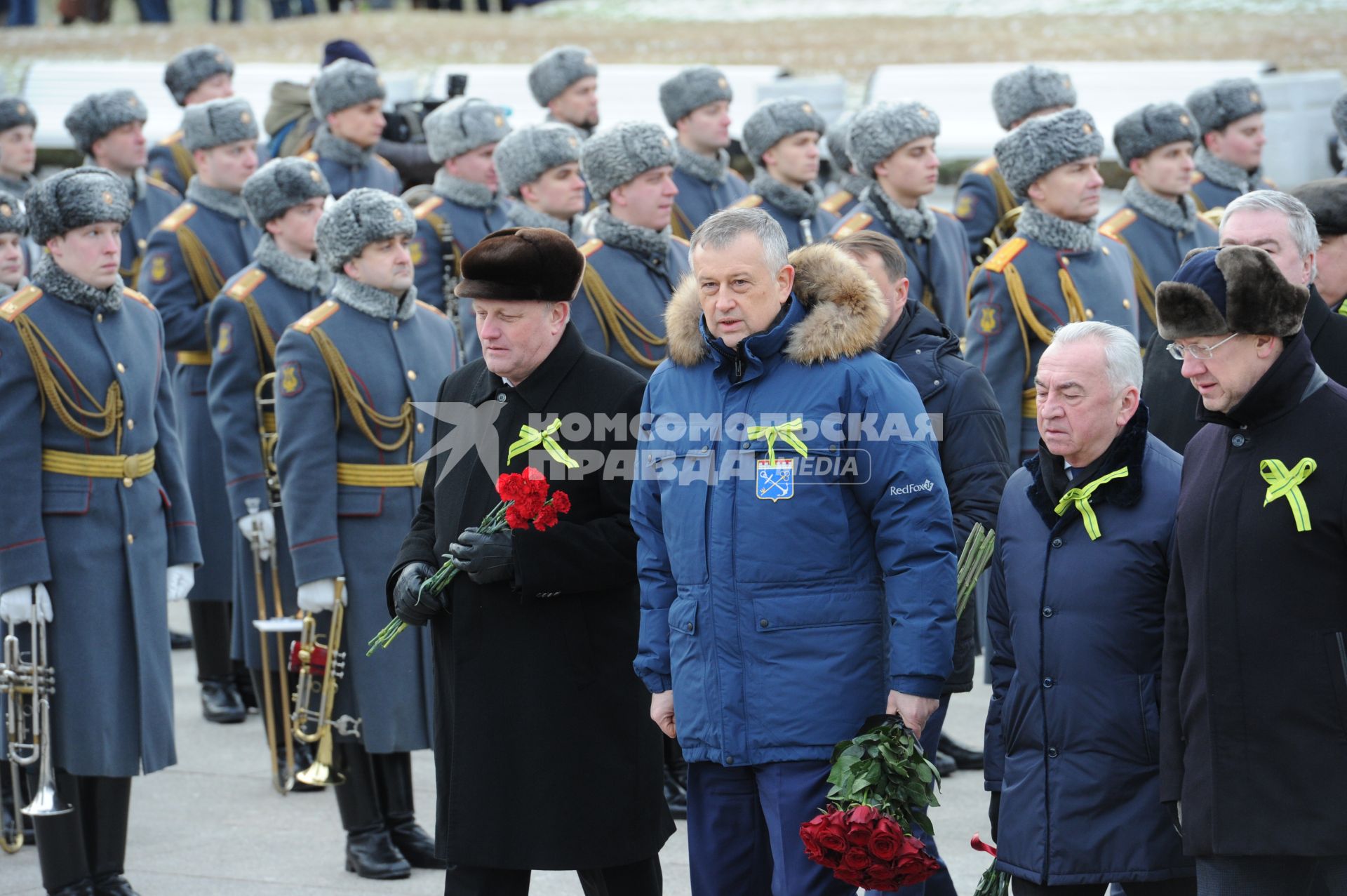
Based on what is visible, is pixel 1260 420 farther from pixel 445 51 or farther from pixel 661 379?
pixel 445 51

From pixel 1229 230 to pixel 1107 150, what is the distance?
28.4 feet

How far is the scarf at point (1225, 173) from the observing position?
996 centimetres

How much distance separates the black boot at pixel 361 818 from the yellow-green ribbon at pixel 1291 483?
3443 millimetres

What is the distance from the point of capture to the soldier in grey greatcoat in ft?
19.7

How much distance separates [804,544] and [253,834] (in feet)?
10.6

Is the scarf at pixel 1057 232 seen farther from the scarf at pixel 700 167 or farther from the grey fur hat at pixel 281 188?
the grey fur hat at pixel 281 188

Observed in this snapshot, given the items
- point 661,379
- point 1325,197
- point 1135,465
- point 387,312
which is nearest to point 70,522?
point 387,312

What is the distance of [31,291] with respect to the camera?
20.3ft

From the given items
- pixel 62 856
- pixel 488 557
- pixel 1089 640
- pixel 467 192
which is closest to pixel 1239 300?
pixel 1089 640

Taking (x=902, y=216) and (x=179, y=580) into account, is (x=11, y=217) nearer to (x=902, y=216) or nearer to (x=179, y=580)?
(x=179, y=580)

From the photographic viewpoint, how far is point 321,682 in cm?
641

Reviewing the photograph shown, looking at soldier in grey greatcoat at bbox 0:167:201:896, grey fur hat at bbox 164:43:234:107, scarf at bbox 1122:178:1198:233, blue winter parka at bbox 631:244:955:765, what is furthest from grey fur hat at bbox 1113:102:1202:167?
grey fur hat at bbox 164:43:234:107

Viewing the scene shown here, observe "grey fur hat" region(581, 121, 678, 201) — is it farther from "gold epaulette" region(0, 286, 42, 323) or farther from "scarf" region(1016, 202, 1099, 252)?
"gold epaulette" region(0, 286, 42, 323)

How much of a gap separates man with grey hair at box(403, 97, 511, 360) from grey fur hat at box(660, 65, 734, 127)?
0.99 meters
